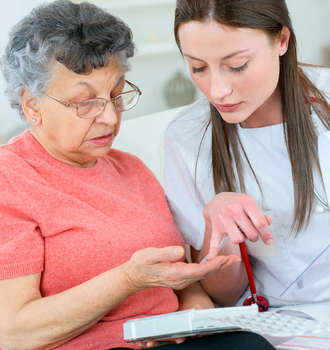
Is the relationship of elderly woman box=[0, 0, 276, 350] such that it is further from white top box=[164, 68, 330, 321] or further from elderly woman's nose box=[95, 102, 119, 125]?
white top box=[164, 68, 330, 321]

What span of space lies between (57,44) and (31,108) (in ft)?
0.60

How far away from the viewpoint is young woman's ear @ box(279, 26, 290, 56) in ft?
4.22

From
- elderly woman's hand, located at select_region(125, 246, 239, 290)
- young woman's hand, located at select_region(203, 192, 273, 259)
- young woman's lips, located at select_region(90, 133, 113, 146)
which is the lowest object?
elderly woman's hand, located at select_region(125, 246, 239, 290)

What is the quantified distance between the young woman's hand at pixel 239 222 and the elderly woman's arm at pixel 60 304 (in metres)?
0.07

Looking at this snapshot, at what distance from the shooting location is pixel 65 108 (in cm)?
128

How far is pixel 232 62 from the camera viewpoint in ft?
3.93

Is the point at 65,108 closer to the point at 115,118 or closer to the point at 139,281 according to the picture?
the point at 115,118

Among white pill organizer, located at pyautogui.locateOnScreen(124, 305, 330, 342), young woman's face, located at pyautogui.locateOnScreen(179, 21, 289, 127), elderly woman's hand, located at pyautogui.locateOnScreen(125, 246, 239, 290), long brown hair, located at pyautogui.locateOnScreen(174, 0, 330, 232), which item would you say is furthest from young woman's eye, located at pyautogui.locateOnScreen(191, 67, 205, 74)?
white pill organizer, located at pyautogui.locateOnScreen(124, 305, 330, 342)

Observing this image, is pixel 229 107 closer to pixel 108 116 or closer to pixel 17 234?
pixel 108 116

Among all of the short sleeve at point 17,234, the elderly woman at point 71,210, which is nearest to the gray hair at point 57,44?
the elderly woman at point 71,210

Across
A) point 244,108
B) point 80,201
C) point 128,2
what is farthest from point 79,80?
point 128,2

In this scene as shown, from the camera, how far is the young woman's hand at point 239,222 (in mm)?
1134

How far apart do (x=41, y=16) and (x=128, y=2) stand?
69.5 inches

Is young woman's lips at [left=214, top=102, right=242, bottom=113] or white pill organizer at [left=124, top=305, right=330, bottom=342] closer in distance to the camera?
white pill organizer at [left=124, top=305, right=330, bottom=342]
